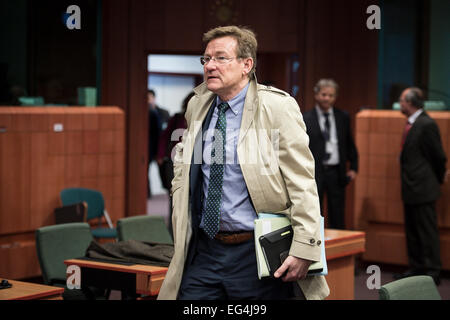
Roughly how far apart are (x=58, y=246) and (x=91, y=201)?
2.28 meters

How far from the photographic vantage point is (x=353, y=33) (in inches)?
341

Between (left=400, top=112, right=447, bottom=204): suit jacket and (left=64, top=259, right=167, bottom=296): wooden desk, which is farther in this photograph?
(left=400, top=112, right=447, bottom=204): suit jacket

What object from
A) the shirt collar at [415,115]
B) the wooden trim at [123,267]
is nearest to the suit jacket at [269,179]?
the wooden trim at [123,267]

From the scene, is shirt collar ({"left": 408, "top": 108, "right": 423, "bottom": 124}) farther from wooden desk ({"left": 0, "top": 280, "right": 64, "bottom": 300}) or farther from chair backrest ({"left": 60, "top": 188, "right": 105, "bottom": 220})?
wooden desk ({"left": 0, "top": 280, "right": 64, "bottom": 300})

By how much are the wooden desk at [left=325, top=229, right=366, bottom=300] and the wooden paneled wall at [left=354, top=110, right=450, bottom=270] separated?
2.41 m

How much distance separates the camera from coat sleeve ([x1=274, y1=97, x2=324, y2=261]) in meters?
2.97

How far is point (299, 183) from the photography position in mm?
3000

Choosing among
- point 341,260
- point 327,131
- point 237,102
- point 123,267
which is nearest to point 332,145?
point 327,131

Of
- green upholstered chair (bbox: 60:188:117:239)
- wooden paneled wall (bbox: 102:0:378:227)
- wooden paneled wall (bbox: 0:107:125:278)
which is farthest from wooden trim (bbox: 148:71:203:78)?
green upholstered chair (bbox: 60:188:117:239)

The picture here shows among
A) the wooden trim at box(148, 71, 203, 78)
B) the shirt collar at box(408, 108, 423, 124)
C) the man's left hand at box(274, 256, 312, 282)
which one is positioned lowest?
the man's left hand at box(274, 256, 312, 282)

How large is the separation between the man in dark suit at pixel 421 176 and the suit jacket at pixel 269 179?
416 centimetres

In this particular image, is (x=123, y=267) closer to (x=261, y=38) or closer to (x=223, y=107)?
(x=223, y=107)

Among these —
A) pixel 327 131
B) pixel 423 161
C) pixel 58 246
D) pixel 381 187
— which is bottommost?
pixel 58 246

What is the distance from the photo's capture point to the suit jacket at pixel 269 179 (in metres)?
2.99
